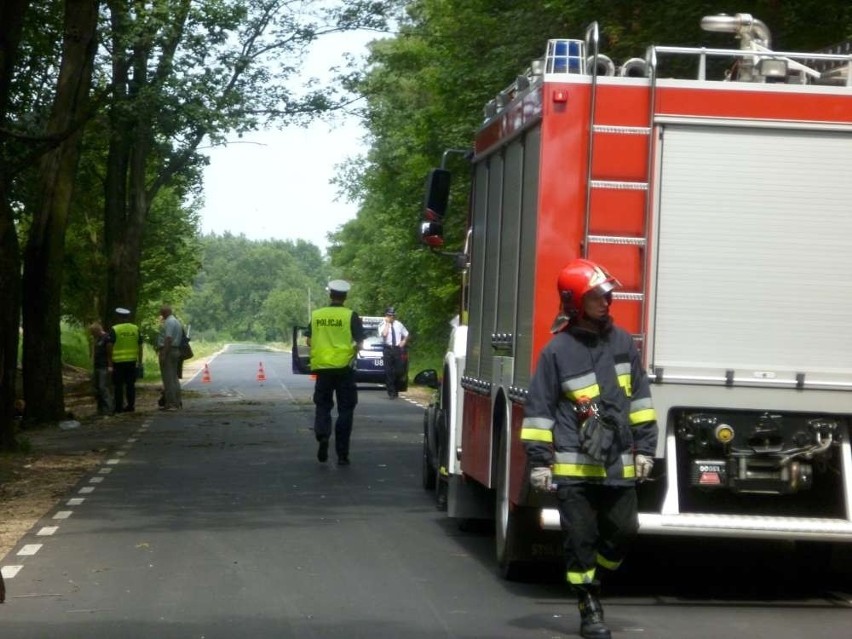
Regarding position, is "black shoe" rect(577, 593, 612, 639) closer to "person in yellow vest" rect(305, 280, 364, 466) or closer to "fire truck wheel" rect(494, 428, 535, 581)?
"fire truck wheel" rect(494, 428, 535, 581)

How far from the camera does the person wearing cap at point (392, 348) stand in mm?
38062

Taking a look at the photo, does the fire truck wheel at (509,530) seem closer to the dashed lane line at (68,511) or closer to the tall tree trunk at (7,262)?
the dashed lane line at (68,511)

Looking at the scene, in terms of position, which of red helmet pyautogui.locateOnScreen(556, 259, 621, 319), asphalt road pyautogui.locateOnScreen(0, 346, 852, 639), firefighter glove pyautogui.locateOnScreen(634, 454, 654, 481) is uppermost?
red helmet pyautogui.locateOnScreen(556, 259, 621, 319)

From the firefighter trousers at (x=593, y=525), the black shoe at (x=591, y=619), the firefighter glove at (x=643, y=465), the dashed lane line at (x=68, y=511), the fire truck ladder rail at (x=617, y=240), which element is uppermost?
the fire truck ladder rail at (x=617, y=240)

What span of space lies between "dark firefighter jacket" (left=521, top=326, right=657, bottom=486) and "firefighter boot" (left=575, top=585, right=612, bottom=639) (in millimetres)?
543

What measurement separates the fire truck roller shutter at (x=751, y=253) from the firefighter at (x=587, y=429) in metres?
1.05

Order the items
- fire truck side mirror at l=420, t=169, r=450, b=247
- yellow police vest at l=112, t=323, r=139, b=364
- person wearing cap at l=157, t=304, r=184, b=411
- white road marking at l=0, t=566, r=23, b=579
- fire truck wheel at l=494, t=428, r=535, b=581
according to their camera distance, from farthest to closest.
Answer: person wearing cap at l=157, t=304, r=184, b=411 → yellow police vest at l=112, t=323, r=139, b=364 → fire truck side mirror at l=420, t=169, r=450, b=247 → white road marking at l=0, t=566, r=23, b=579 → fire truck wheel at l=494, t=428, r=535, b=581

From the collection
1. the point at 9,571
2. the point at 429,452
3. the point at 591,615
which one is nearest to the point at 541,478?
the point at 591,615

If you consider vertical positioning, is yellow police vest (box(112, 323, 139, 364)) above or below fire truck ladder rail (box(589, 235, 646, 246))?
below

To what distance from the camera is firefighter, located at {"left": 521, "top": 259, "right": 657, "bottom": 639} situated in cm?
857

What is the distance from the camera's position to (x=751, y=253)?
9703 millimetres

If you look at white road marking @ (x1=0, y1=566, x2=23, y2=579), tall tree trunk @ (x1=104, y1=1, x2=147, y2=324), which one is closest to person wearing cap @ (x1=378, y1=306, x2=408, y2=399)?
tall tree trunk @ (x1=104, y1=1, x2=147, y2=324)

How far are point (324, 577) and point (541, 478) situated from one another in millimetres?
2730

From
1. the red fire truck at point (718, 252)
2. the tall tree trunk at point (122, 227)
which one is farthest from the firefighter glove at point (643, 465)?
the tall tree trunk at point (122, 227)
